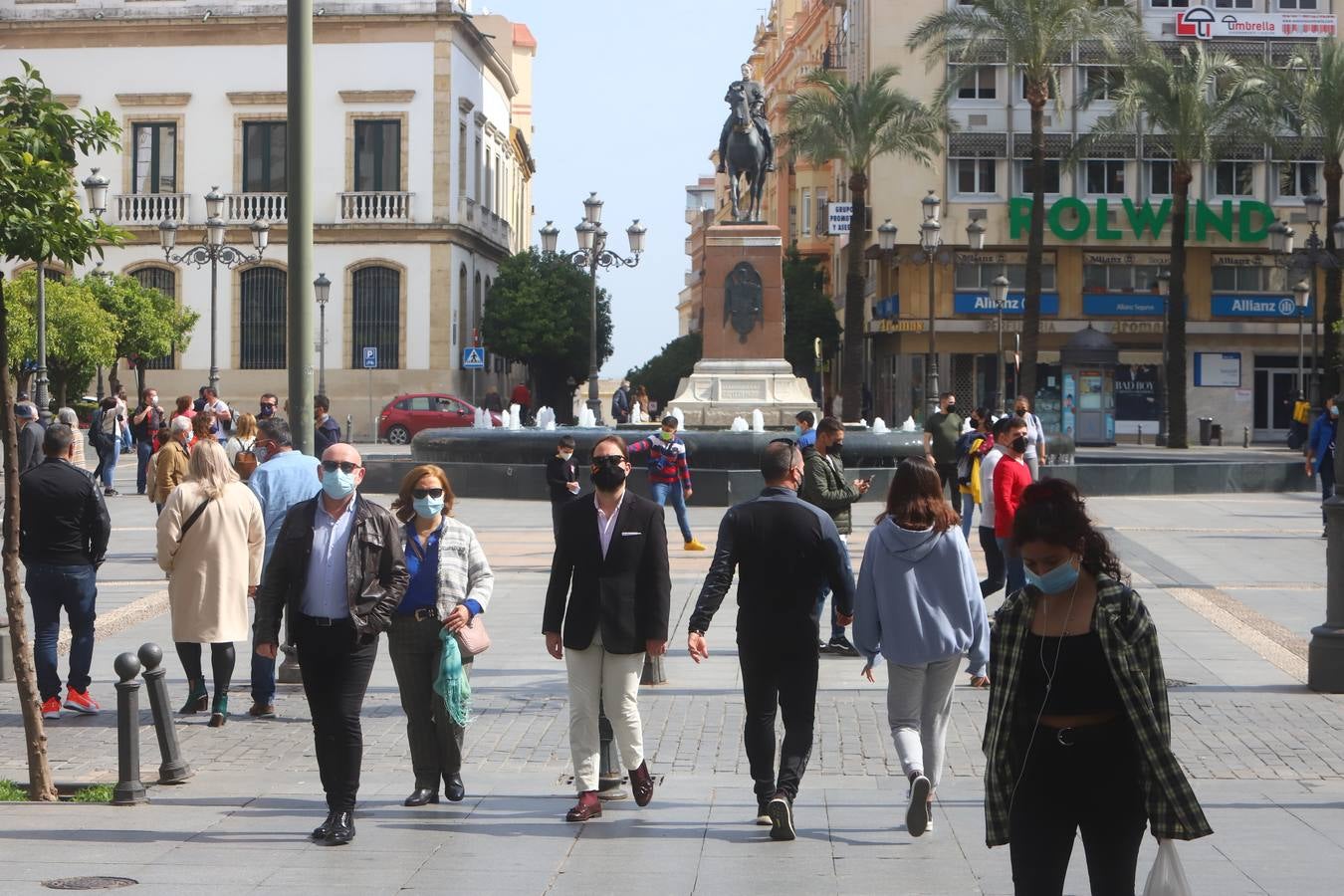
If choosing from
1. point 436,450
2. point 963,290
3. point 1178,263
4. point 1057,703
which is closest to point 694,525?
point 436,450

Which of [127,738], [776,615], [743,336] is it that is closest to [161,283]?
[743,336]

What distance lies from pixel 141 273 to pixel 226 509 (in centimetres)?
5128

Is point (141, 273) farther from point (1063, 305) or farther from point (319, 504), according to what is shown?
point (319, 504)

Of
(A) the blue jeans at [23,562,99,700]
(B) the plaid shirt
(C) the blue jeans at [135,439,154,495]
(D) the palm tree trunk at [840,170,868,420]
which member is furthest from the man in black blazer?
(D) the palm tree trunk at [840,170,868,420]

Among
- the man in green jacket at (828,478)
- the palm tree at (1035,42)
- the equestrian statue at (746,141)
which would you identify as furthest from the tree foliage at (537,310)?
the man in green jacket at (828,478)

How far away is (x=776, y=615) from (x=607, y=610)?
730mm

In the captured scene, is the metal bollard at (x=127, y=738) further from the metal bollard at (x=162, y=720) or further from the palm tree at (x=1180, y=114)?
the palm tree at (x=1180, y=114)

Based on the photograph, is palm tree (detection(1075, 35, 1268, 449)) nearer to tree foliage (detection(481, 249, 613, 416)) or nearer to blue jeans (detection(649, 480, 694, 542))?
tree foliage (detection(481, 249, 613, 416))

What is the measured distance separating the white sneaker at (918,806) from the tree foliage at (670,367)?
73046 millimetres

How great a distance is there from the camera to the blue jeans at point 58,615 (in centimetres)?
1084

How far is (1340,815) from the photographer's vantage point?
321 inches

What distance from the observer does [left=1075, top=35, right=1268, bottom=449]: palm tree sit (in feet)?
166

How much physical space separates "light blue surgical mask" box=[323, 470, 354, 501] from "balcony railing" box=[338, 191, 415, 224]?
170ft

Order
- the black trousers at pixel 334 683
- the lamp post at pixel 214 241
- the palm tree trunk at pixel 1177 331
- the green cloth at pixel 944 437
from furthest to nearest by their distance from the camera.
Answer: the palm tree trunk at pixel 1177 331, the lamp post at pixel 214 241, the green cloth at pixel 944 437, the black trousers at pixel 334 683
